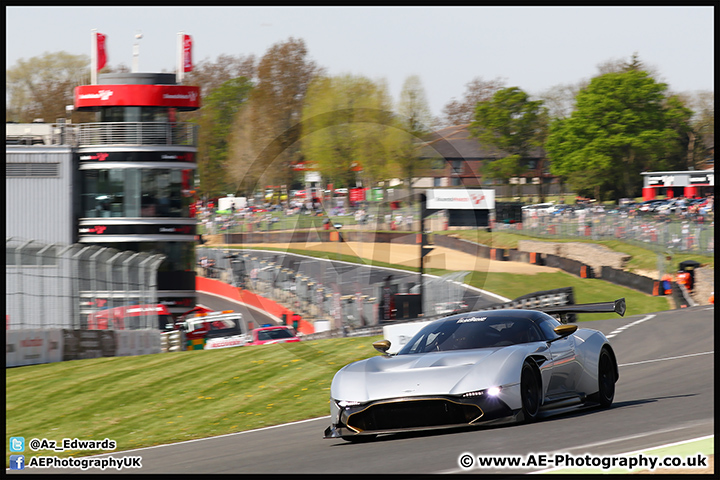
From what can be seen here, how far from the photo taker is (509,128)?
70.0m

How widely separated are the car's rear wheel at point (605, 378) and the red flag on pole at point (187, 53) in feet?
102

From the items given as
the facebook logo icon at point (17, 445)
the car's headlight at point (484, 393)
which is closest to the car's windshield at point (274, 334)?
the facebook logo icon at point (17, 445)

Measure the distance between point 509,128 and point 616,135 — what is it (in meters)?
9.57

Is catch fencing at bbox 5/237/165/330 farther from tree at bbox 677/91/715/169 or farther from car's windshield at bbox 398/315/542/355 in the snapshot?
tree at bbox 677/91/715/169

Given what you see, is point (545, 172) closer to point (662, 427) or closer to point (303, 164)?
point (303, 164)

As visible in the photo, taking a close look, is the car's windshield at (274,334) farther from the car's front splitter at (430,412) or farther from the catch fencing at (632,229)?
the car's front splitter at (430,412)

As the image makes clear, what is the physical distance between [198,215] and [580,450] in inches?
1329

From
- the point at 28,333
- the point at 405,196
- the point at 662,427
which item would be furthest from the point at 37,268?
the point at 662,427

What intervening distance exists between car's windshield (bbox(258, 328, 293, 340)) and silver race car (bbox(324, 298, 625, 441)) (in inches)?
725

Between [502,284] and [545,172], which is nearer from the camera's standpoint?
[502,284]

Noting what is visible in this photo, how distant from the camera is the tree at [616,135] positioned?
70.3 metres

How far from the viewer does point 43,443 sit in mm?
13055

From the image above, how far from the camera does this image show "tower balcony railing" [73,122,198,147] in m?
35.5

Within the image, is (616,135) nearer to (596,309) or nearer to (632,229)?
(632,229)
